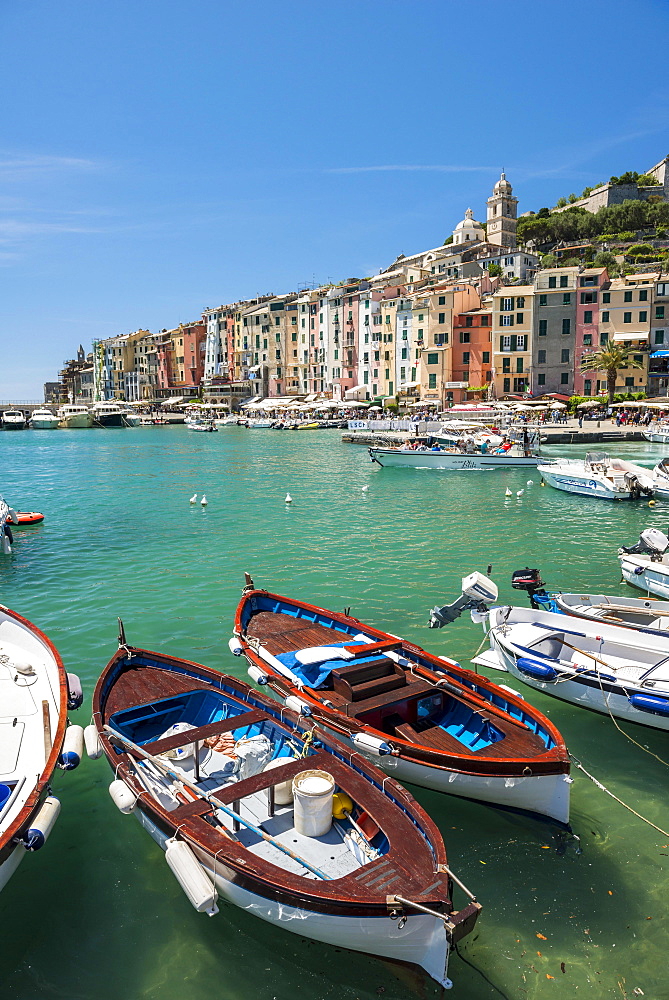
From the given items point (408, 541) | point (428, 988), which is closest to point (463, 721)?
point (428, 988)

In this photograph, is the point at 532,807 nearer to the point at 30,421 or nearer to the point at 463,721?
the point at 463,721

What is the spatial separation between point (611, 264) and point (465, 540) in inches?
3435

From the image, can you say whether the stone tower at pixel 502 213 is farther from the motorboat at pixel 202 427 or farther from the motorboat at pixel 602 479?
the motorboat at pixel 602 479

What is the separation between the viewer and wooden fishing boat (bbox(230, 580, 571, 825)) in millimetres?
8219

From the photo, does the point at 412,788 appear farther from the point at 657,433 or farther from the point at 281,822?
the point at 657,433

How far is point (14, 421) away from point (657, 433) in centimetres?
11121

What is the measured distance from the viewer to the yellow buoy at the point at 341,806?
7617 millimetres

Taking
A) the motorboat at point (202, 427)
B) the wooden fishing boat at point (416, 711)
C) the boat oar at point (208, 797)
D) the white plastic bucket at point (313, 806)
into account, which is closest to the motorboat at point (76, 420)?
the motorboat at point (202, 427)

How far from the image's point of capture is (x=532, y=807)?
8.34 metres

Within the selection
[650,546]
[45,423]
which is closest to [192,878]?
[650,546]

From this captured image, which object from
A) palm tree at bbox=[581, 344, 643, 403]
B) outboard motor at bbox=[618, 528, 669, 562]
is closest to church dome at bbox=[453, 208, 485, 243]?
palm tree at bbox=[581, 344, 643, 403]

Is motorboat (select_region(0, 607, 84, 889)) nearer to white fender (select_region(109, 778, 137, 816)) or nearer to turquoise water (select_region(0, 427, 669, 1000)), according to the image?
white fender (select_region(109, 778, 137, 816))

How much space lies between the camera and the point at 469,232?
4963 inches

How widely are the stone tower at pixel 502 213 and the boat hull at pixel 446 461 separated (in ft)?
296
